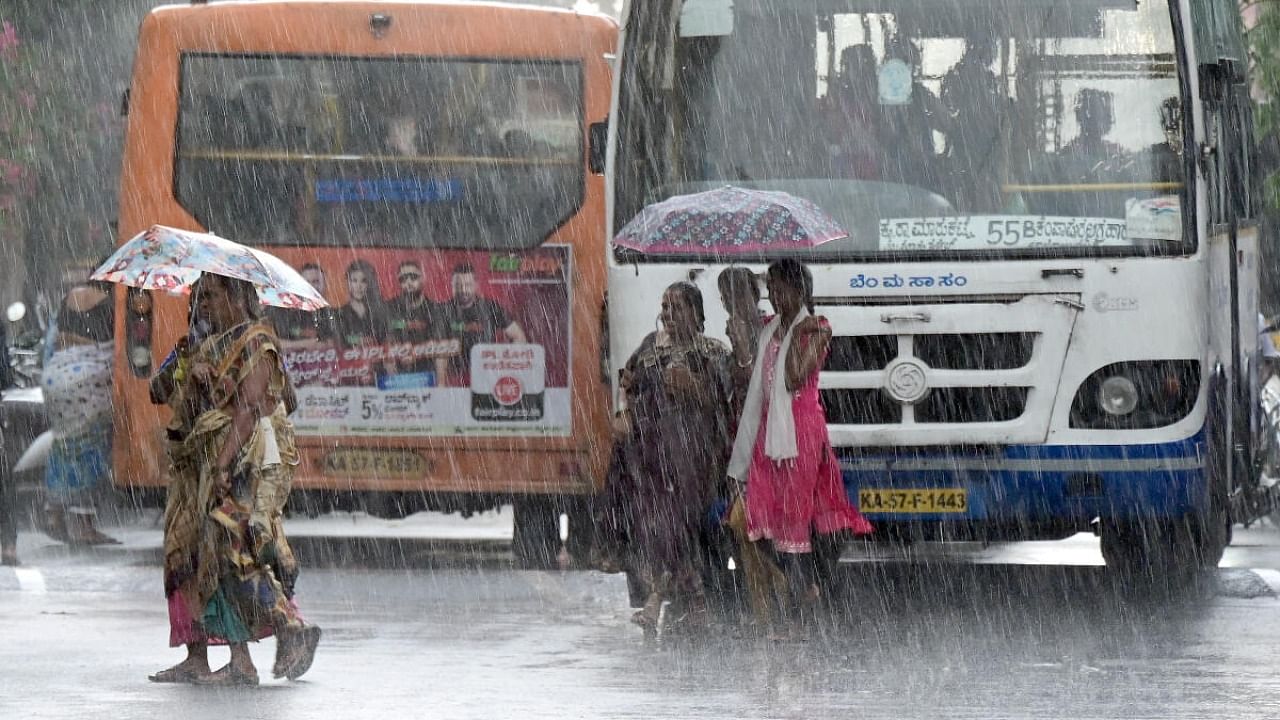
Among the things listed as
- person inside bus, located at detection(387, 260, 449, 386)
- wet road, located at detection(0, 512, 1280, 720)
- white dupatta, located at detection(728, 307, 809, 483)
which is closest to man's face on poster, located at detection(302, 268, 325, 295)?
person inside bus, located at detection(387, 260, 449, 386)

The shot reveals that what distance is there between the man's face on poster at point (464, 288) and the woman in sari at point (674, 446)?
271 cm

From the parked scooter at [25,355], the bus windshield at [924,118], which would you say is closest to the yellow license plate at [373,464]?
the bus windshield at [924,118]

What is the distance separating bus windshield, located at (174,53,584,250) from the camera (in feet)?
47.1

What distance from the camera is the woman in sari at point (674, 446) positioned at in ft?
37.5

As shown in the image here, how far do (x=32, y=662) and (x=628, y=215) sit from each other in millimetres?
3418

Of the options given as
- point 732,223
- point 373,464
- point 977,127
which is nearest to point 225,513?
point 732,223

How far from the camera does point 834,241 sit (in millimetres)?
12000

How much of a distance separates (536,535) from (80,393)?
2.73 metres

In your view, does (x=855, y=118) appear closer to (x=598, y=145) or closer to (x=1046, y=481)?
(x=598, y=145)

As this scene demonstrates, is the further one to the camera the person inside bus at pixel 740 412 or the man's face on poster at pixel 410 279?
the man's face on poster at pixel 410 279

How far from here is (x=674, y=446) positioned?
1152cm

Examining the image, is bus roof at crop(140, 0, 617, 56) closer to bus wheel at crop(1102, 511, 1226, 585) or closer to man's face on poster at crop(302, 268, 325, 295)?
man's face on poster at crop(302, 268, 325, 295)

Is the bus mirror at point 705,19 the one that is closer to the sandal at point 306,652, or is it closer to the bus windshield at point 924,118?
the bus windshield at point 924,118

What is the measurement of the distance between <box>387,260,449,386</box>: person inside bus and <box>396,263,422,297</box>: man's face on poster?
1 cm
